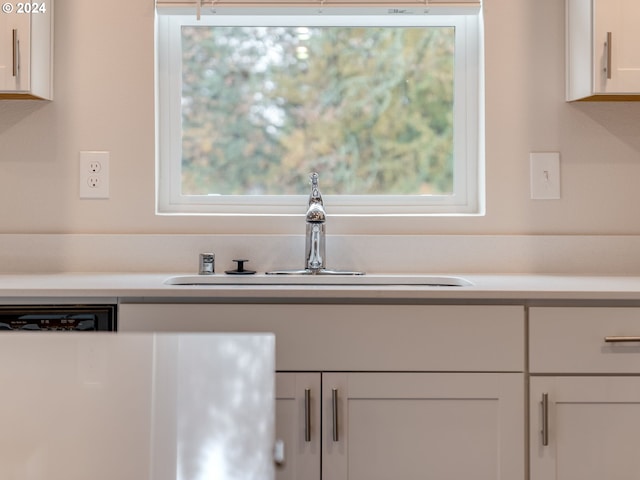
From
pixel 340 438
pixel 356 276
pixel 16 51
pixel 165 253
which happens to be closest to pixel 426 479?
pixel 340 438

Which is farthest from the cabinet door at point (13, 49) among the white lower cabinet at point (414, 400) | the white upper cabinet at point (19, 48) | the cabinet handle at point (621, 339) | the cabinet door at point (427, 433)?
the cabinet handle at point (621, 339)

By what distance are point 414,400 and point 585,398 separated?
1.28 feet

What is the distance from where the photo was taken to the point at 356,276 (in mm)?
2094

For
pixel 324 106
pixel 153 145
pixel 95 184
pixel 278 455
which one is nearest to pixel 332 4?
pixel 324 106

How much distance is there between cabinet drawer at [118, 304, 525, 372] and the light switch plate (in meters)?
0.69

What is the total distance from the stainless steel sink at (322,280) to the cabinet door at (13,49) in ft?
2.30

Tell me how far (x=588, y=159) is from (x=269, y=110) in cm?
103

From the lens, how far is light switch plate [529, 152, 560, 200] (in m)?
2.21

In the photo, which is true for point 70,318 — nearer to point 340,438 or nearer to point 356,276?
point 340,438

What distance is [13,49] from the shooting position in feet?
6.38

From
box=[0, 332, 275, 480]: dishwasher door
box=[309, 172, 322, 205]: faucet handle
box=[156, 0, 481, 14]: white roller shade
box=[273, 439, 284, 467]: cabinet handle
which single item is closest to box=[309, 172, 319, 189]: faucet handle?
→ box=[309, 172, 322, 205]: faucet handle

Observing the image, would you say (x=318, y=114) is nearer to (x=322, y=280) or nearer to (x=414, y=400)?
(x=322, y=280)

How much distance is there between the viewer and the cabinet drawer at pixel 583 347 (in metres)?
1.63

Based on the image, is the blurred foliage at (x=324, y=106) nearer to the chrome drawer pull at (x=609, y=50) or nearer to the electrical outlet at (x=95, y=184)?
the electrical outlet at (x=95, y=184)
